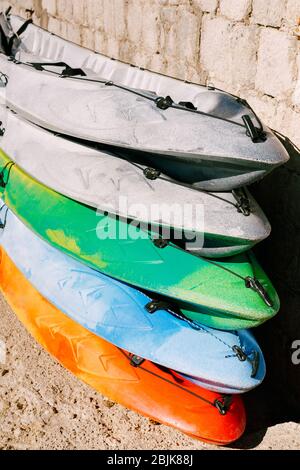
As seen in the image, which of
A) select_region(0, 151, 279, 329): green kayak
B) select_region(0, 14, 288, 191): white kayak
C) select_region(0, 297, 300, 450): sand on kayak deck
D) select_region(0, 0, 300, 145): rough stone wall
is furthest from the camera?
select_region(0, 297, 300, 450): sand on kayak deck

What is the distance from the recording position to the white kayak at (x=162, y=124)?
6.51 feet

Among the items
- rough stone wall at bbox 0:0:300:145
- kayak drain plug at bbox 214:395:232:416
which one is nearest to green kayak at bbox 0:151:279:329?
kayak drain plug at bbox 214:395:232:416

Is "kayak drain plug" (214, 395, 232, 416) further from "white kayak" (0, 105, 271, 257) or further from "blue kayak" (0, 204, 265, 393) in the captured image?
"white kayak" (0, 105, 271, 257)

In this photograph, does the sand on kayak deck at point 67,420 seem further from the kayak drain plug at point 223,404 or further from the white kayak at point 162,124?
the white kayak at point 162,124

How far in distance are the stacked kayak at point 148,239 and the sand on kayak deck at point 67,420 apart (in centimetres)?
18

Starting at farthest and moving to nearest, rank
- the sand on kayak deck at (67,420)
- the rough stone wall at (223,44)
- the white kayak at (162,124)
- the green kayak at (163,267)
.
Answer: the sand on kayak deck at (67,420), the rough stone wall at (223,44), the green kayak at (163,267), the white kayak at (162,124)

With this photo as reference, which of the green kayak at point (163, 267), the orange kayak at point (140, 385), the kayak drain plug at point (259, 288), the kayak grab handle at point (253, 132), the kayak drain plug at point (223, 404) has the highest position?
the kayak grab handle at point (253, 132)

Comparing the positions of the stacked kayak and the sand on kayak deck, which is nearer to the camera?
the stacked kayak

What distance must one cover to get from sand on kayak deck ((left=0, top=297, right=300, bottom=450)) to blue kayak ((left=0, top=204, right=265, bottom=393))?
33 centimetres

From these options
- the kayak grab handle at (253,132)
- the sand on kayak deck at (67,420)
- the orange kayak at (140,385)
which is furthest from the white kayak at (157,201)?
the sand on kayak deck at (67,420)

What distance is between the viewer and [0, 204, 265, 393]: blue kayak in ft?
6.95

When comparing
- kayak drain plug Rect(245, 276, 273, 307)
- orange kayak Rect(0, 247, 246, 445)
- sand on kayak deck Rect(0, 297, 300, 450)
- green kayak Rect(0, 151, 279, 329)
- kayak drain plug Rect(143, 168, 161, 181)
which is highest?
kayak drain plug Rect(143, 168, 161, 181)

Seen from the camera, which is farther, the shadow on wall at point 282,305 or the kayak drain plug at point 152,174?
the shadow on wall at point 282,305
